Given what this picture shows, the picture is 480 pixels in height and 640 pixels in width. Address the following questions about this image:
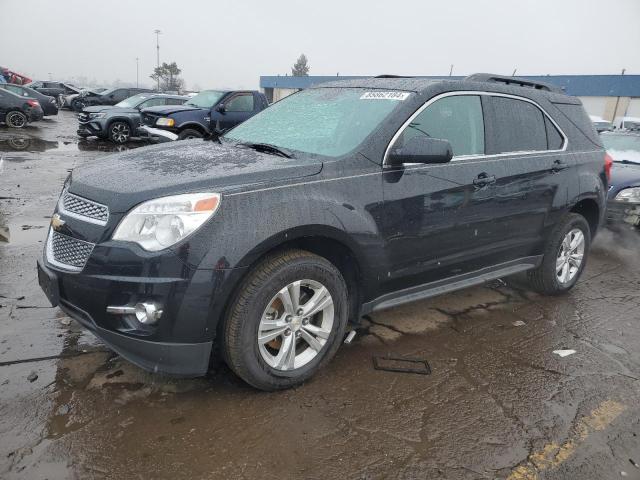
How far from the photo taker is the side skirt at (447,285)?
10.8ft

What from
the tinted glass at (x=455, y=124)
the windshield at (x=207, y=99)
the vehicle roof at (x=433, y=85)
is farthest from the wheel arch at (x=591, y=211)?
the windshield at (x=207, y=99)

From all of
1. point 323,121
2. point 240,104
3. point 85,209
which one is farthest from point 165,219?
point 240,104

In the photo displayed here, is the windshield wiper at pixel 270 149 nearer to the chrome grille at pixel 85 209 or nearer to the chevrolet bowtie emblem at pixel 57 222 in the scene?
the chrome grille at pixel 85 209

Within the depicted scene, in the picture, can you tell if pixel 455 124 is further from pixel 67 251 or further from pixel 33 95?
pixel 33 95

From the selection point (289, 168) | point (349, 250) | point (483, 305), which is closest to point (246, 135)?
point (289, 168)

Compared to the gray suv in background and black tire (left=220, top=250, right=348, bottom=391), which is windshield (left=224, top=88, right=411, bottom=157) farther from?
the gray suv in background

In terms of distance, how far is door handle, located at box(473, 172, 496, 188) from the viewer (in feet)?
11.6

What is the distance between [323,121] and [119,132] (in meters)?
12.7

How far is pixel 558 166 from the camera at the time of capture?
13.9ft

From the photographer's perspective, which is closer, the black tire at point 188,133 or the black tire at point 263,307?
the black tire at point 263,307

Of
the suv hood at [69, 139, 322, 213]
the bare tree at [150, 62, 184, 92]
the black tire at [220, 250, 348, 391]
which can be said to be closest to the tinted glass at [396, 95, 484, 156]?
the suv hood at [69, 139, 322, 213]

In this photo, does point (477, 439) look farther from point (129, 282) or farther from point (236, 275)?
point (129, 282)

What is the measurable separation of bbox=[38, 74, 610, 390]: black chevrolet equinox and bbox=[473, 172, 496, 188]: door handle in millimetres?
14

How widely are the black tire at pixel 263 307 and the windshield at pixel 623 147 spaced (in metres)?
7.07
